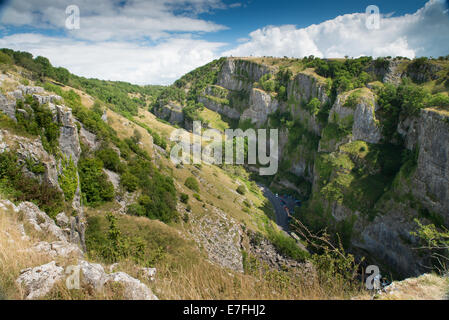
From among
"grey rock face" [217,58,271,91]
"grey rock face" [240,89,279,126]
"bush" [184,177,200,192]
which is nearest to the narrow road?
"bush" [184,177,200,192]

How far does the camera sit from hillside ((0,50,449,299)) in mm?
5449

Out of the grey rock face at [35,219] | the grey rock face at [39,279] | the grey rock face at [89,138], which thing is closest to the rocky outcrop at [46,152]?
the grey rock face at [35,219]

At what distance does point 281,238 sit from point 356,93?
34.9 metres

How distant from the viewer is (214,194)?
41.8 m

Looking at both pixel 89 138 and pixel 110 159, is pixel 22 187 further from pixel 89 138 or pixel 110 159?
pixel 89 138

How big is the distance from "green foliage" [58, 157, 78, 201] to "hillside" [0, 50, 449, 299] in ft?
0.31

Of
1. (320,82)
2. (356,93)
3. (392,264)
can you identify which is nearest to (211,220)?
(392,264)

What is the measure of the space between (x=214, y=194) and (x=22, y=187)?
3200cm

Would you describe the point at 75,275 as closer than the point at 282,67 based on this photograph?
Yes

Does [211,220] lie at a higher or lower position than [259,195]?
higher

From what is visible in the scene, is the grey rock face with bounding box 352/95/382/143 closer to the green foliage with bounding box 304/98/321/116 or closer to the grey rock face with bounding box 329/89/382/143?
the grey rock face with bounding box 329/89/382/143

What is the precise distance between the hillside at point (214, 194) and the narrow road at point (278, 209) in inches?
85.5

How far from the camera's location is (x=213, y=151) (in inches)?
2921
